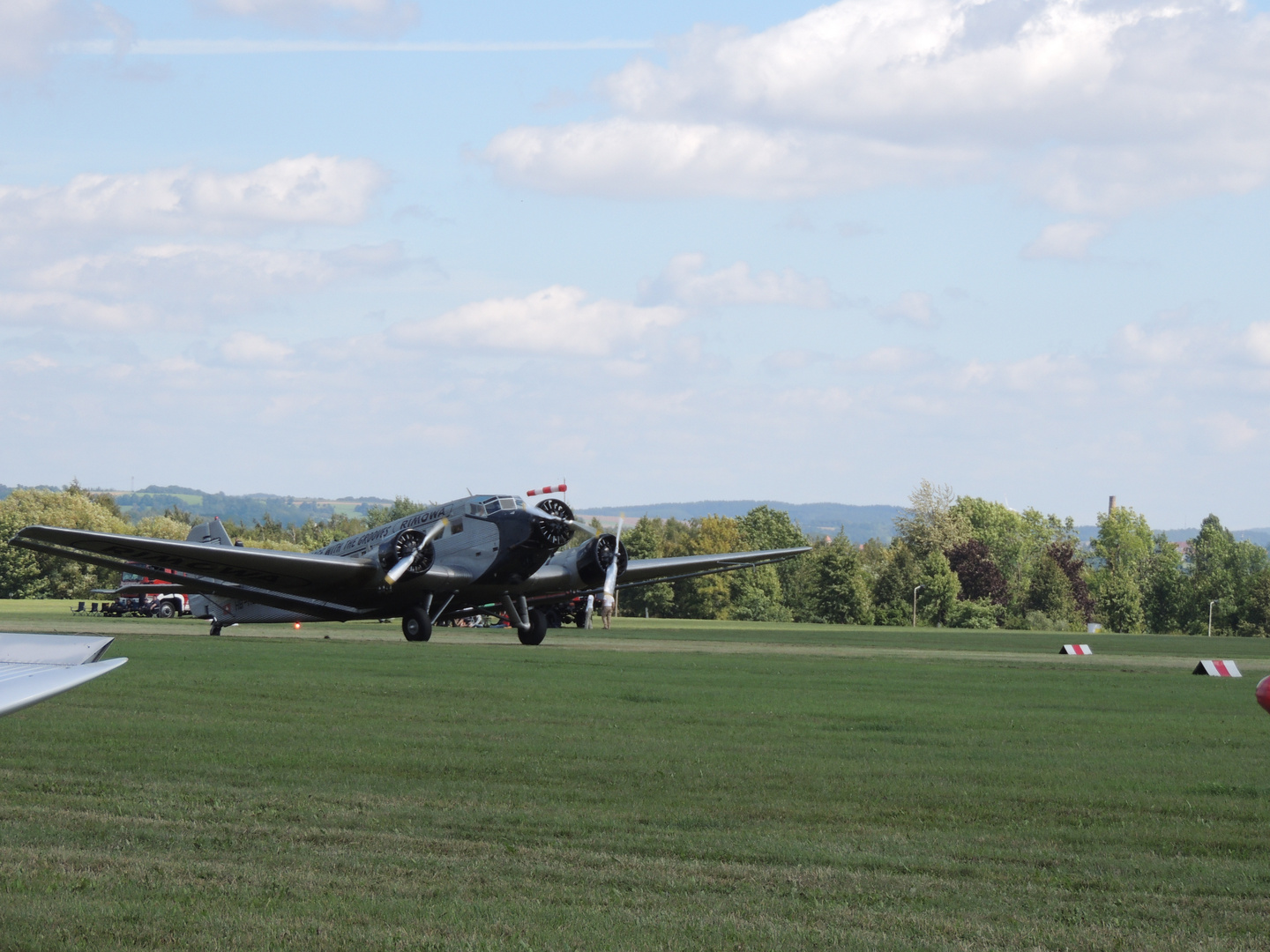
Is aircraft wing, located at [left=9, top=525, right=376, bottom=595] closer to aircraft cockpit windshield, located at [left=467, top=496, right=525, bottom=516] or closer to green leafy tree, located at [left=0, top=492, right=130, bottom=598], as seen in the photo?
aircraft cockpit windshield, located at [left=467, top=496, right=525, bottom=516]

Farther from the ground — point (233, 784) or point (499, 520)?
point (499, 520)

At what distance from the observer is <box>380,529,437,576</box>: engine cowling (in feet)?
139

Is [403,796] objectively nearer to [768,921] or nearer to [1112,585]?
[768,921]

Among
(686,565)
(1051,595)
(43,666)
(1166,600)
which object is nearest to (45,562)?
(686,565)

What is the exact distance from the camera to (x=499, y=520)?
43.1 m

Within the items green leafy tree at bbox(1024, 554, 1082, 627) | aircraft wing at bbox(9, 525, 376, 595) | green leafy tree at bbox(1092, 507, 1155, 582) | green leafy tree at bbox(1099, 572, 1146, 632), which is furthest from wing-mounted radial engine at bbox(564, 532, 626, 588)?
green leafy tree at bbox(1092, 507, 1155, 582)

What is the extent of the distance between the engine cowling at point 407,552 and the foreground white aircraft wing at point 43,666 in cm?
3744

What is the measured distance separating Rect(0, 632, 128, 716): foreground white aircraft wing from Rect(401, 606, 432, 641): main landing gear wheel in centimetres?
4003

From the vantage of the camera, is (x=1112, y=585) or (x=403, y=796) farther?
(x=1112, y=585)

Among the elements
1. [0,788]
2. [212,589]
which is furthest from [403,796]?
[212,589]

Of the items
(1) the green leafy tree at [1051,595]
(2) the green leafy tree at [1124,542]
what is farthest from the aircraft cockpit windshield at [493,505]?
(2) the green leafy tree at [1124,542]

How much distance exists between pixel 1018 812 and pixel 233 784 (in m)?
7.76

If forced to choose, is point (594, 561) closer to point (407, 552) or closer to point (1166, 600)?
point (407, 552)

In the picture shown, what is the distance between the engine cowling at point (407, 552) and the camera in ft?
139
